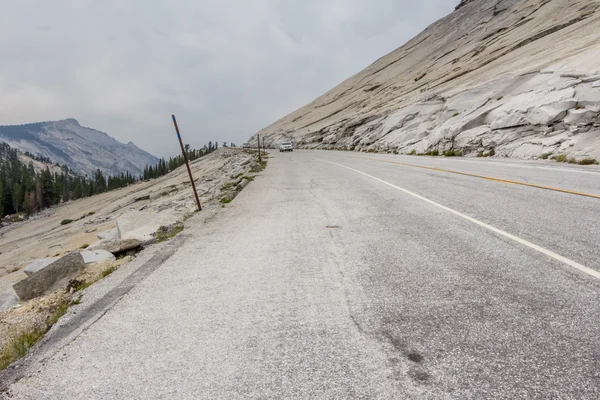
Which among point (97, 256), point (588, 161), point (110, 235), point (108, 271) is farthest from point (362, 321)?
point (588, 161)

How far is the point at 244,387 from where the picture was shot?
2379 millimetres

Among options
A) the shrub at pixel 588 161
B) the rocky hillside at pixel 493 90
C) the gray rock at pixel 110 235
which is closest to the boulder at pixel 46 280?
the gray rock at pixel 110 235

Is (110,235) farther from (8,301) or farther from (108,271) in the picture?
(108,271)

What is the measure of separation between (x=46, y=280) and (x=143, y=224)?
3253 mm

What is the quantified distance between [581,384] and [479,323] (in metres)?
0.83

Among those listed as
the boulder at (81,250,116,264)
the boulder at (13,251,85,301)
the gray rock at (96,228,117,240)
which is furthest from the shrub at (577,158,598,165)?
the boulder at (13,251,85,301)

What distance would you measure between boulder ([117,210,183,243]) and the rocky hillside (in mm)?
18094

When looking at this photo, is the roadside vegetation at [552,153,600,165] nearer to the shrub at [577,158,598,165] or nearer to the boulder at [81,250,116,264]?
the shrub at [577,158,598,165]

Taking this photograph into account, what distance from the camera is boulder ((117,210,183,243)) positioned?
750 centimetres

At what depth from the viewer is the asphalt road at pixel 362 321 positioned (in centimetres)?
237

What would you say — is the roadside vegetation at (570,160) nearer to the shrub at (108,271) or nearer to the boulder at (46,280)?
the shrub at (108,271)

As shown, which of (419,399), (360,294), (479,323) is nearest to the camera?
(419,399)

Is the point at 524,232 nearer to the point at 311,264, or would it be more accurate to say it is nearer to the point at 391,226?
the point at 391,226

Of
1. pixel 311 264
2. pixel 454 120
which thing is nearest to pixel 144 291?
pixel 311 264
